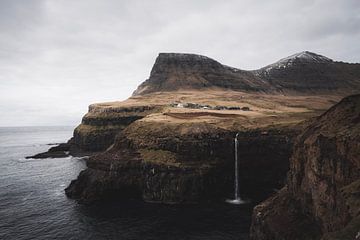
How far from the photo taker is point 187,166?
65.4 metres

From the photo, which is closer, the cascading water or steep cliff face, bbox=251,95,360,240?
steep cliff face, bbox=251,95,360,240

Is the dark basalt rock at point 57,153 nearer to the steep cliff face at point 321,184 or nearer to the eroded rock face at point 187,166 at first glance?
the eroded rock face at point 187,166

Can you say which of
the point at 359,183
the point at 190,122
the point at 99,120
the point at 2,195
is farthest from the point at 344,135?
the point at 99,120

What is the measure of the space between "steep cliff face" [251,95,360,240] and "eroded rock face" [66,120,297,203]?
89.0 ft

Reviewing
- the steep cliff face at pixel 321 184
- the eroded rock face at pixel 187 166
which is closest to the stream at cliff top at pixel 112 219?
the eroded rock face at pixel 187 166

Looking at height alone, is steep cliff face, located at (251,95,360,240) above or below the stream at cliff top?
above

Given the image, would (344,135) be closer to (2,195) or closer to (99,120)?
(2,195)

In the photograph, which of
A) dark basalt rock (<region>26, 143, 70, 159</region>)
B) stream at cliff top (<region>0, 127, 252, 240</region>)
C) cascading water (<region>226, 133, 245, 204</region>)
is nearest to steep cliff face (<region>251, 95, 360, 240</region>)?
stream at cliff top (<region>0, 127, 252, 240</region>)

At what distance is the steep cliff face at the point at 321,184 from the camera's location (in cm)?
2386

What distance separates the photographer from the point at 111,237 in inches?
1850

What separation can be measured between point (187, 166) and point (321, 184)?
3915 cm

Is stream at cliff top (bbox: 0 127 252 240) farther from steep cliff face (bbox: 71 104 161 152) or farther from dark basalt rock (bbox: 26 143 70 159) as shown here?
dark basalt rock (bbox: 26 143 70 159)

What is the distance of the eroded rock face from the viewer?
64.0 metres

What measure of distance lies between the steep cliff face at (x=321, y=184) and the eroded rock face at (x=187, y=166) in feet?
89.0
